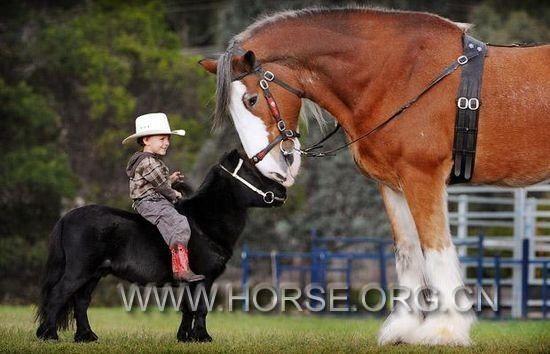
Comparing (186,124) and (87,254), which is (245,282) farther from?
(87,254)

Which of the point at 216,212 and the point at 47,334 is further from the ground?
the point at 216,212

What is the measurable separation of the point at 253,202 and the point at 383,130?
119cm

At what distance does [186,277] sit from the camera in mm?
7707

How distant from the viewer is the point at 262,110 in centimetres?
803

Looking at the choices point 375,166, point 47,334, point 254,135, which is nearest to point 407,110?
point 375,166

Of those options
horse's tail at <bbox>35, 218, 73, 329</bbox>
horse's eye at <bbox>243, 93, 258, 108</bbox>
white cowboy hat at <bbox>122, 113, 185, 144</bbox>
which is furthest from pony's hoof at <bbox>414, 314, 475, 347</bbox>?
horse's tail at <bbox>35, 218, 73, 329</bbox>

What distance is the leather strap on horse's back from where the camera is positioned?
7.79 meters

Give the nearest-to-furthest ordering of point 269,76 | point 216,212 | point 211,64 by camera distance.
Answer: point 269,76 < point 216,212 < point 211,64

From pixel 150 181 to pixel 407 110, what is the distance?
2094 mm

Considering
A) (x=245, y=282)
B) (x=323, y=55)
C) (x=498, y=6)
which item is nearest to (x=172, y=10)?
(x=498, y=6)

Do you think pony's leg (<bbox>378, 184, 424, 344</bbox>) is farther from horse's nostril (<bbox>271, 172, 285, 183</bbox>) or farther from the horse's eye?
the horse's eye

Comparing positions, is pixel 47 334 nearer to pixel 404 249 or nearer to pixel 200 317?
pixel 200 317

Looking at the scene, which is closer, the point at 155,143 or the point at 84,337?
the point at 84,337

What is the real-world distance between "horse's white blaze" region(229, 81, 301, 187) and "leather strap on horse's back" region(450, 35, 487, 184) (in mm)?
1281
